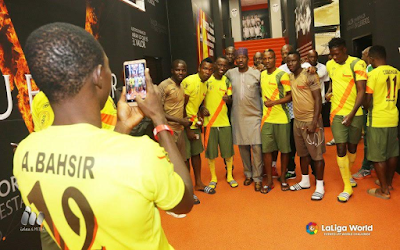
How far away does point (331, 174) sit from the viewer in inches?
176

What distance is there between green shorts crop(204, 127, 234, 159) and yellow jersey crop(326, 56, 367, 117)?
54.0 inches

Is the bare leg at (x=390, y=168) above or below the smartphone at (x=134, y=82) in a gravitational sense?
below

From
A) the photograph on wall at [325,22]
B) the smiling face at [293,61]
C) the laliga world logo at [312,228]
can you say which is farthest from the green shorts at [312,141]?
the photograph on wall at [325,22]

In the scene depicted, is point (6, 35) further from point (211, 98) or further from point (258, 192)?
point (258, 192)

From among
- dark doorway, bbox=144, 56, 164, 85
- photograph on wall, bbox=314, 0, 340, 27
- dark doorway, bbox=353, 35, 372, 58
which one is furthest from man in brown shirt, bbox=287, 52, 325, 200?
photograph on wall, bbox=314, 0, 340, 27

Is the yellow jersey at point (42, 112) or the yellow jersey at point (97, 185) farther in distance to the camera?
the yellow jersey at point (42, 112)

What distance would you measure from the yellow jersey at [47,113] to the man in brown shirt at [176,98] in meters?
1.58

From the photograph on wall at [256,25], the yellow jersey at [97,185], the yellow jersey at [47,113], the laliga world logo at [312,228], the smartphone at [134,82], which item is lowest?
the laliga world logo at [312,228]

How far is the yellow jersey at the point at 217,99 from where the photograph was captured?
4.25 metres

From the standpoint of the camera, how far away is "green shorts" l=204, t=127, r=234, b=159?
171 inches

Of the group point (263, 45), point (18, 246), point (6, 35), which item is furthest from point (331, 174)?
point (263, 45)

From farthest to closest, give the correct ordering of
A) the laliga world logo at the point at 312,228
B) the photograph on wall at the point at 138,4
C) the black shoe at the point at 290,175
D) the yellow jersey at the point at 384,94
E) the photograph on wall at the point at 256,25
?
the photograph on wall at the point at 256,25 → the photograph on wall at the point at 138,4 → the black shoe at the point at 290,175 → the yellow jersey at the point at 384,94 → the laliga world logo at the point at 312,228

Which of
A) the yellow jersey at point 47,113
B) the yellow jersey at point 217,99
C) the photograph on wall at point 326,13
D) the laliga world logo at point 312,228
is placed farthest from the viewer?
the photograph on wall at point 326,13

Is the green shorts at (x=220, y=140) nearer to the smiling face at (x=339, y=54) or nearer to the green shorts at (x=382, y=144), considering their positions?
the smiling face at (x=339, y=54)
